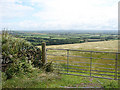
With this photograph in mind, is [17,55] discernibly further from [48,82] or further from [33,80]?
[48,82]

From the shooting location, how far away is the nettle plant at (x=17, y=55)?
4.44 meters

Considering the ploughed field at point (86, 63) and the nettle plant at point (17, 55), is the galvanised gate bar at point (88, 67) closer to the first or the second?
the ploughed field at point (86, 63)

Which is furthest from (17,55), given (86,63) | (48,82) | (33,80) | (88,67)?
(86,63)

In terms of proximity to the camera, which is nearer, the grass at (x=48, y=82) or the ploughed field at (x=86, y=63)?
the grass at (x=48, y=82)

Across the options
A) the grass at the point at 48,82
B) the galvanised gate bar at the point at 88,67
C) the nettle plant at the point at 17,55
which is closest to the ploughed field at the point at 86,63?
the galvanised gate bar at the point at 88,67

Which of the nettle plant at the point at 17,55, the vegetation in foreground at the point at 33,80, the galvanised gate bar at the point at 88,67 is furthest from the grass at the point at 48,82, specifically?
the galvanised gate bar at the point at 88,67

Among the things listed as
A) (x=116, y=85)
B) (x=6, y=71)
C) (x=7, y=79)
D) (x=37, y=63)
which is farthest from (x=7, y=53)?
(x=116, y=85)

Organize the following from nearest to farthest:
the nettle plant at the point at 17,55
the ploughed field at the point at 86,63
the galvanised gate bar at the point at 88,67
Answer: the nettle plant at the point at 17,55 → the galvanised gate bar at the point at 88,67 → the ploughed field at the point at 86,63

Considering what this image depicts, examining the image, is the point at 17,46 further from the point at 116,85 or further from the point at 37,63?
the point at 116,85

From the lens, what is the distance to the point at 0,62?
446 cm

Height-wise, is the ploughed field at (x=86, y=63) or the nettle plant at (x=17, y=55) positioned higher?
the nettle plant at (x=17, y=55)

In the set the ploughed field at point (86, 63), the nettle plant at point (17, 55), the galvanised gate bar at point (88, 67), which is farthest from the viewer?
the ploughed field at point (86, 63)

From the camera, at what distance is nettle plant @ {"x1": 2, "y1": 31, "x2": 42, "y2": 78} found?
14.6 ft

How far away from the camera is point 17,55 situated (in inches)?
190
